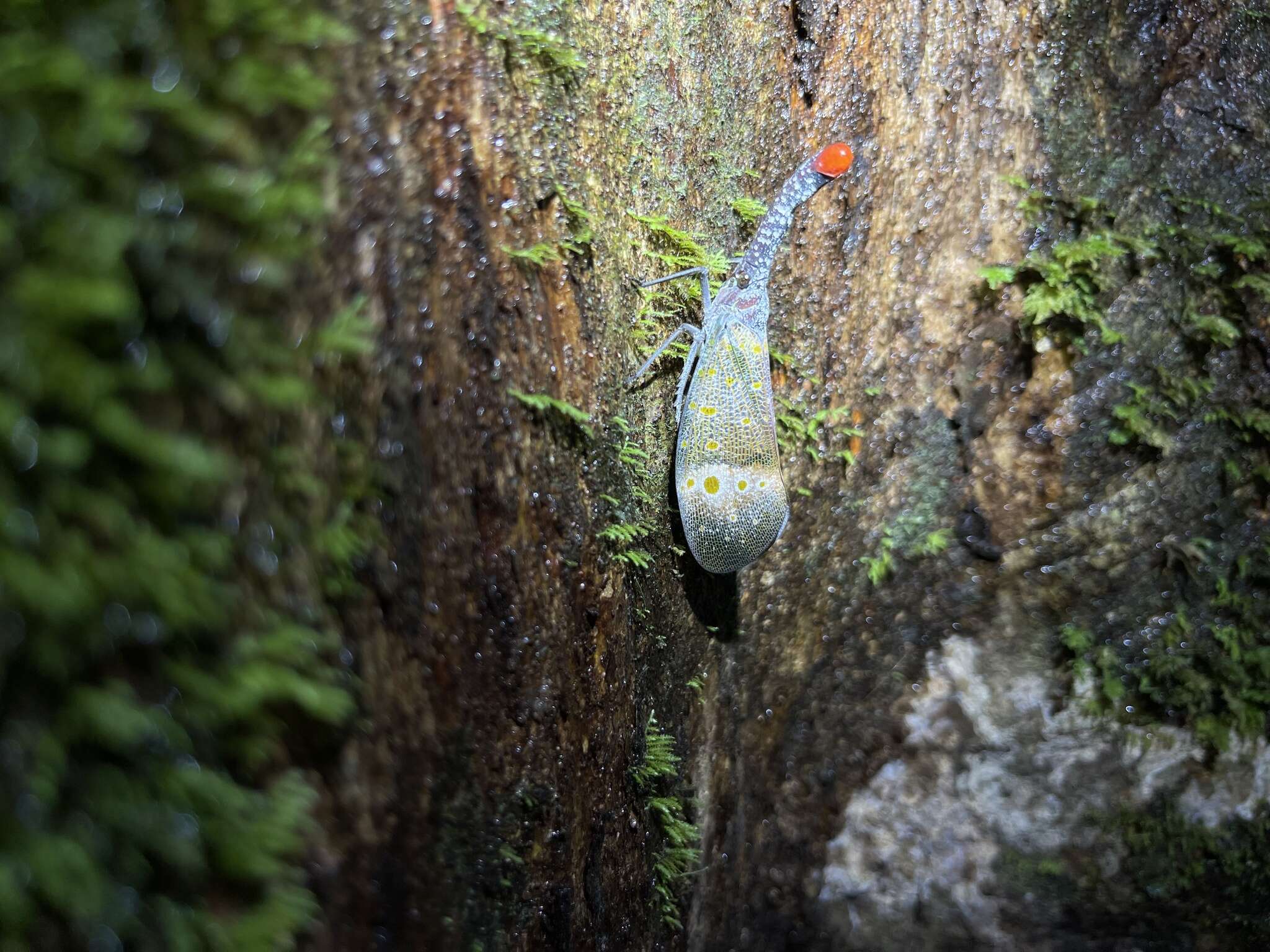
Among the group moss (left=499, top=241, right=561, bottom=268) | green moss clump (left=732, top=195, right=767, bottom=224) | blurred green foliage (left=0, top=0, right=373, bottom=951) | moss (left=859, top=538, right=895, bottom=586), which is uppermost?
green moss clump (left=732, top=195, right=767, bottom=224)

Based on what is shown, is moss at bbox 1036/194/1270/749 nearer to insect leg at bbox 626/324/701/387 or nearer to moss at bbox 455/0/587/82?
insect leg at bbox 626/324/701/387

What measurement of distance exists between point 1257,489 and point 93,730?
134 inches

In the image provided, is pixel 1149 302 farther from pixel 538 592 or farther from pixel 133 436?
pixel 133 436

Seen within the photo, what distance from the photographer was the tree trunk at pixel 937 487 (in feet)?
Result: 8.66

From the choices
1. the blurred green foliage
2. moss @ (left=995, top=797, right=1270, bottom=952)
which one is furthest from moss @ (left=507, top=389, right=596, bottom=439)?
moss @ (left=995, top=797, right=1270, bottom=952)

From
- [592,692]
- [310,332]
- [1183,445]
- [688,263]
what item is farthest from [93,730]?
[1183,445]

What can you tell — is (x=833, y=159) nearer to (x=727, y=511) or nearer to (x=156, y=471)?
(x=727, y=511)

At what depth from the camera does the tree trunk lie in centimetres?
264

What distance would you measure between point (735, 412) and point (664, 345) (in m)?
0.33

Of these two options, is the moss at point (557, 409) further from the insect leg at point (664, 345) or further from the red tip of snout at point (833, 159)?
the red tip of snout at point (833, 159)

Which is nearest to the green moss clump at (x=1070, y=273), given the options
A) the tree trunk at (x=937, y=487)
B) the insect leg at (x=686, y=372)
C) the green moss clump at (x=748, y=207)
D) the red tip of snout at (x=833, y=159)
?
the tree trunk at (x=937, y=487)

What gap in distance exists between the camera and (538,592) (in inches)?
81.6

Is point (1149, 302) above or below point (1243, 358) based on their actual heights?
above

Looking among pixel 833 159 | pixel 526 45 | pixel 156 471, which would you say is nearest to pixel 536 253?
pixel 526 45
